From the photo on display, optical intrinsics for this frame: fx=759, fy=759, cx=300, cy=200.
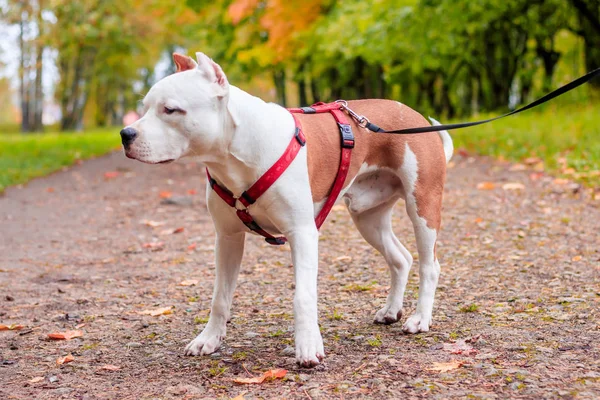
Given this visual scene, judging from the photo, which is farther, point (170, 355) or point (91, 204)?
point (91, 204)

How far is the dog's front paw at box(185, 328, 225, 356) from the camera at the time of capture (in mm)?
4293

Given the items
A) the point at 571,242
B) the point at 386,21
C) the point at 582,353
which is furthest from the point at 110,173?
the point at 582,353

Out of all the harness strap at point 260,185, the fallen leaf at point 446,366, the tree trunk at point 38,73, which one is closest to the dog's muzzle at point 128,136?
the harness strap at point 260,185

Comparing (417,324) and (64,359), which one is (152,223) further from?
(417,324)

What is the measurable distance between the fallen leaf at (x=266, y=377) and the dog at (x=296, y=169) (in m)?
0.13

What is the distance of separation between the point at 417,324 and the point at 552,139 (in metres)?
9.31

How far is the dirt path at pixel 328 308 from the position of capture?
12.2ft

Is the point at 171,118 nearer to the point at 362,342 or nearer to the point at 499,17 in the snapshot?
the point at 362,342

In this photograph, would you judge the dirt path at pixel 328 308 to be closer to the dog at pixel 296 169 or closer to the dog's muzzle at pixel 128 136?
the dog at pixel 296 169

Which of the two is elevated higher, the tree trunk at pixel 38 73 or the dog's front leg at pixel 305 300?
the tree trunk at pixel 38 73

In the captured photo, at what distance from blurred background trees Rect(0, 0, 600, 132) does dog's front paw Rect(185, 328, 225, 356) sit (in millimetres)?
12776

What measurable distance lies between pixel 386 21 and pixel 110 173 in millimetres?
6800

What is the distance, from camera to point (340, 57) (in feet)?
89.2

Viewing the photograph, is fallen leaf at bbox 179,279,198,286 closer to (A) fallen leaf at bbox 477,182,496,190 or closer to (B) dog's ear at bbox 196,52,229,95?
(B) dog's ear at bbox 196,52,229,95
